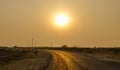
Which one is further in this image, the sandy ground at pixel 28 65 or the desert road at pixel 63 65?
the sandy ground at pixel 28 65

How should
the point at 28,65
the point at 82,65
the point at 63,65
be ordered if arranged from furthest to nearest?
the point at 28,65
the point at 82,65
the point at 63,65

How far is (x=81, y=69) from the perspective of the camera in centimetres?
3562

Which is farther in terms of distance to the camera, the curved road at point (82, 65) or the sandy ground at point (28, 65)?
the sandy ground at point (28, 65)

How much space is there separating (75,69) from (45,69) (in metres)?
3.82

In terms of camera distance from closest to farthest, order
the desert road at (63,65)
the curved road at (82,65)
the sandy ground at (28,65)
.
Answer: the curved road at (82,65), the desert road at (63,65), the sandy ground at (28,65)

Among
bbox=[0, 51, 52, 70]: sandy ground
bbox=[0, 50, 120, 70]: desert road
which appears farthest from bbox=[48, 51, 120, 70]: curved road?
bbox=[0, 51, 52, 70]: sandy ground

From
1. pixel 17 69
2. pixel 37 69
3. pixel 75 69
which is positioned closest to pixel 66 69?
pixel 75 69

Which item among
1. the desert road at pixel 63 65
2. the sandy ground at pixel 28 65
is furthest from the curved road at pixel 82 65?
the sandy ground at pixel 28 65

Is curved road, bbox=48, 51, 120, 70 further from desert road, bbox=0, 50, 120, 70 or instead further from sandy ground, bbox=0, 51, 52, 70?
sandy ground, bbox=0, 51, 52, 70

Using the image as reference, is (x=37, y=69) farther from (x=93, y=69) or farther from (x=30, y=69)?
(x=93, y=69)

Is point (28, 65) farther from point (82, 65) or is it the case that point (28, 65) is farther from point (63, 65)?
point (82, 65)

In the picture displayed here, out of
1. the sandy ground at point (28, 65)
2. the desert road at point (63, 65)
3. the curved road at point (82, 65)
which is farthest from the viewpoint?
the sandy ground at point (28, 65)

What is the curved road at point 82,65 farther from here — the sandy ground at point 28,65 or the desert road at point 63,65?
the sandy ground at point 28,65

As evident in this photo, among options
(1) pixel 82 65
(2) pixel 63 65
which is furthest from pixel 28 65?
(1) pixel 82 65
